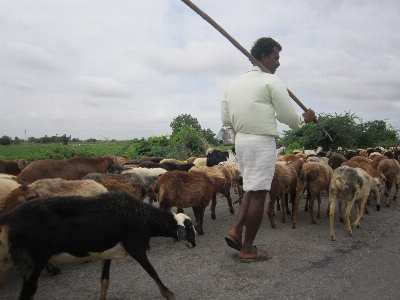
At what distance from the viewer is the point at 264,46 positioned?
499 centimetres

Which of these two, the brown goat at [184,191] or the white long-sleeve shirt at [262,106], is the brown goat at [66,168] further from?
the white long-sleeve shirt at [262,106]

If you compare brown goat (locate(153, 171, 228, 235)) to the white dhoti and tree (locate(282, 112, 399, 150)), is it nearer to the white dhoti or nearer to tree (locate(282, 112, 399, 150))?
the white dhoti

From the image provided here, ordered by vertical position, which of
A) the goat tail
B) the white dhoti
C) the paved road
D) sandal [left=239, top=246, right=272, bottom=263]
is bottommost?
the paved road

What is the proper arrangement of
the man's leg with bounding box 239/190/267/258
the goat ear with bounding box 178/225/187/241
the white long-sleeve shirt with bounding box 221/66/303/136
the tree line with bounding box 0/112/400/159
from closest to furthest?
the goat ear with bounding box 178/225/187/241
the white long-sleeve shirt with bounding box 221/66/303/136
the man's leg with bounding box 239/190/267/258
the tree line with bounding box 0/112/400/159

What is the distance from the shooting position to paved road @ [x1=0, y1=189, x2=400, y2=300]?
164 inches

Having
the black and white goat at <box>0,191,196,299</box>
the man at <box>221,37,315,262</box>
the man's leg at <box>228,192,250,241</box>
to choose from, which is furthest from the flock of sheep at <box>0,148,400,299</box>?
the man at <box>221,37,315,262</box>

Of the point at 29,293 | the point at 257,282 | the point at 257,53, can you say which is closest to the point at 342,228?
the point at 257,282

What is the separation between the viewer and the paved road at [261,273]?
417 centimetres

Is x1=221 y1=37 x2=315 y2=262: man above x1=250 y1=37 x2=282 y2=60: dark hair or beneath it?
beneath

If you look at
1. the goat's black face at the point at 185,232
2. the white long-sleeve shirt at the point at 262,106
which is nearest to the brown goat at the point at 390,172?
the white long-sleeve shirt at the point at 262,106

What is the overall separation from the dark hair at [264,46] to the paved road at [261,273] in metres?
3.13

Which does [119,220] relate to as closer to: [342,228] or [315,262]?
[315,262]

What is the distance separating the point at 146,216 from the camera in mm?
4184

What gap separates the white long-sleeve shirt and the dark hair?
0.36 metres
